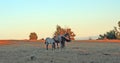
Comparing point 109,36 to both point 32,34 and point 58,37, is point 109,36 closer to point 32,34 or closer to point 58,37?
point 32,34

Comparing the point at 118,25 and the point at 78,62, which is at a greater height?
the point at 118,25

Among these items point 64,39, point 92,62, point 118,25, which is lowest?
point 92,62

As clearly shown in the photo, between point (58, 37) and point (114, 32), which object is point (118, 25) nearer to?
point (114, 32)

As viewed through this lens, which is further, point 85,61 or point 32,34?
point 32,34

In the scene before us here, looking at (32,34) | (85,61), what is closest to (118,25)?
(32,34)

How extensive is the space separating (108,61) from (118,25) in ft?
330

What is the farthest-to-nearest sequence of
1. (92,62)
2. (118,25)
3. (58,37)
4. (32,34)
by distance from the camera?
(32,34) < (118,25) < (58,37) < (92,62)

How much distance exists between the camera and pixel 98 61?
2284 cm

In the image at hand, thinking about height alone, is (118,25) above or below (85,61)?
above

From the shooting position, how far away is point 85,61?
911 inches

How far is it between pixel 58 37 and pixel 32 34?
Answer: 308 ft

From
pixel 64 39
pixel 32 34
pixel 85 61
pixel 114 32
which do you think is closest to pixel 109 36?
pixel 114 32

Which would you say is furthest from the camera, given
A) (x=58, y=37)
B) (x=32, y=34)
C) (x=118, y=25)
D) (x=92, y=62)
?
(x=32, y=34)

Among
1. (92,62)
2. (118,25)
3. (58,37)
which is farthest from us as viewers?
(118,25)
